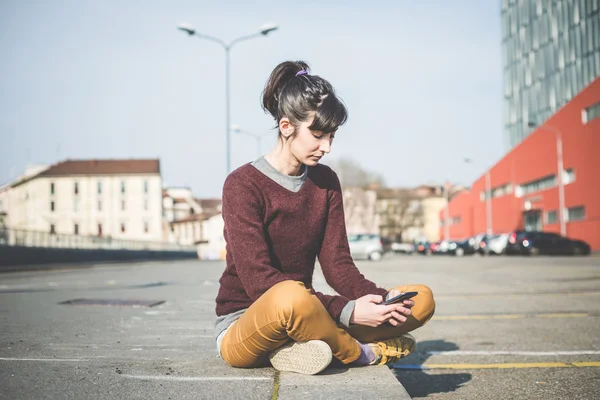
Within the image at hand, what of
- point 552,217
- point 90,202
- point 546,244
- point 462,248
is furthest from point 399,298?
point 90,202

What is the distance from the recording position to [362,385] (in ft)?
8.53

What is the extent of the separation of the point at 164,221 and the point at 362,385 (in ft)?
370

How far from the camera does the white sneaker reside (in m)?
2.81

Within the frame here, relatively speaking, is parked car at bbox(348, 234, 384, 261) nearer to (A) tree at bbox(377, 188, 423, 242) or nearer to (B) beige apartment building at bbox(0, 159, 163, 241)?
(B) beige apartment building at bbox(0, 159, 163, 241)

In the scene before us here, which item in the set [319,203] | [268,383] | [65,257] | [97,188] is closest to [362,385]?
[268,383]

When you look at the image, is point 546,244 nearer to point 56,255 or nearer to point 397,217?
point 56,255

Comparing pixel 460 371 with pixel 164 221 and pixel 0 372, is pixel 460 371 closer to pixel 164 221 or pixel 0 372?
pixel 0 372

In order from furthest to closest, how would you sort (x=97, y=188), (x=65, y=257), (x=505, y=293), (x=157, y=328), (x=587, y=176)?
(x=97, y=188) < (x=587, y=176) < (x=65, y=257) < (x=505, y=293) < (x=157, y=328)

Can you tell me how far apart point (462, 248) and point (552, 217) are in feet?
32.9

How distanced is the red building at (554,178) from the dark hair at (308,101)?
141 ft

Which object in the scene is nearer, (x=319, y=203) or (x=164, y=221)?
(x=319, y=203)

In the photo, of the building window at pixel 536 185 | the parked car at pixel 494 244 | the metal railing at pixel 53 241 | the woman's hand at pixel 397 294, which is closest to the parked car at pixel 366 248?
the parked car at pixel 494 244

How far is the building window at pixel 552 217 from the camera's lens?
5078 cm

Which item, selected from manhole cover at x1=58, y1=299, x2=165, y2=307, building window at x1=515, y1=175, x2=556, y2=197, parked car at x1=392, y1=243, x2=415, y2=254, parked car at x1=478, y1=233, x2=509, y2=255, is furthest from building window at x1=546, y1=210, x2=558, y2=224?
manhole cover at x1=58, y1=299, x2=165, y2=307
